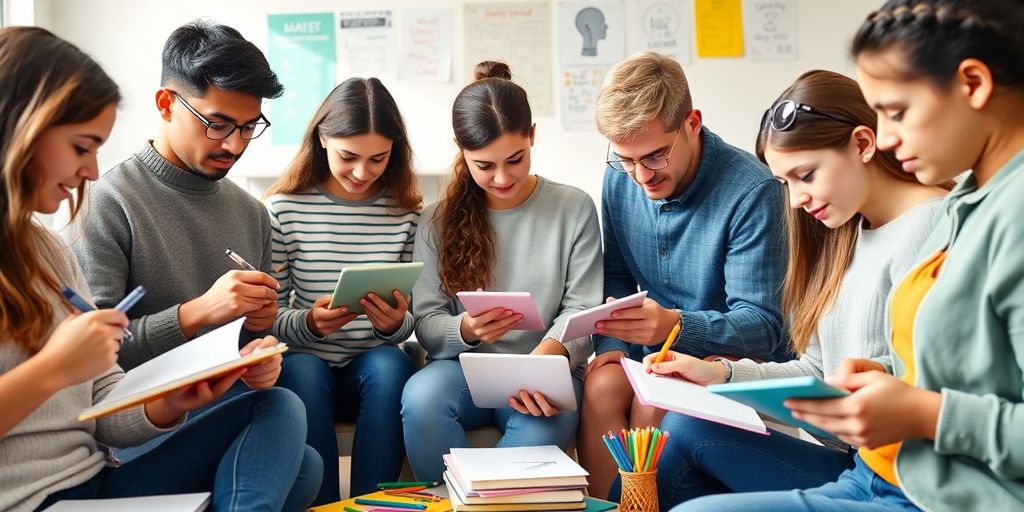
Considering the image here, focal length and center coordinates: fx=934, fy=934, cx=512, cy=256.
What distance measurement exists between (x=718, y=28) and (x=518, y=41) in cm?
80

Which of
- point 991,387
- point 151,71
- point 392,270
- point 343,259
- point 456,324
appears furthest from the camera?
point 151,71

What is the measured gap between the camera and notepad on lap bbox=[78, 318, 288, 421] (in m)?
1.26

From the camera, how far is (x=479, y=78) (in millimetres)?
2330

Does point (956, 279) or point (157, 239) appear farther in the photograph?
point (157, 239)

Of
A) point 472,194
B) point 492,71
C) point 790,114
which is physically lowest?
point 472,194

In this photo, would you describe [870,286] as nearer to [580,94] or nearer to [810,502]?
[810,502]

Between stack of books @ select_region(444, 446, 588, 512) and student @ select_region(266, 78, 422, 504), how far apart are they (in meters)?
0.41

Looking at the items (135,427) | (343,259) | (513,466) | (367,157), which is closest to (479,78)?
(367,157)

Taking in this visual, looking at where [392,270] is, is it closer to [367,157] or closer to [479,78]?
[367,157]

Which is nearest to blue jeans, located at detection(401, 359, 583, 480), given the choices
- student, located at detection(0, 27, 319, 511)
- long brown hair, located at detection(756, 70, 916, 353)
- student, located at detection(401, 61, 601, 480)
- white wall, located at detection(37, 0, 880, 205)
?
student, located at detection(401, 61, 601, 480)

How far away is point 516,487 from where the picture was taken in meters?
1.57

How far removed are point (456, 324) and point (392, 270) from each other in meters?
0.26

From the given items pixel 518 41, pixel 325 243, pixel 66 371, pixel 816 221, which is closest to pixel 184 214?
pixel 325 243

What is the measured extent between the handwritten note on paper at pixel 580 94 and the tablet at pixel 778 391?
2.63 metres
